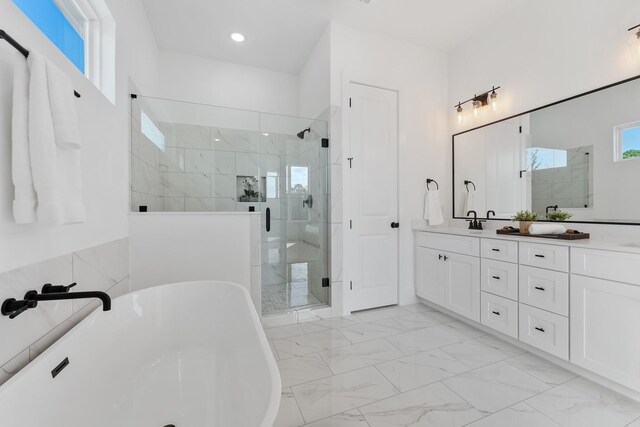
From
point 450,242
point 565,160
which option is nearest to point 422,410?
point 450,242

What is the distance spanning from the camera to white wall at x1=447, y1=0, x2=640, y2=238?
1946 mm

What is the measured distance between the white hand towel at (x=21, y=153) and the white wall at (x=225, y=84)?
2.36m

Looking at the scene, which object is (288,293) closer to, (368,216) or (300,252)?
(300,252)

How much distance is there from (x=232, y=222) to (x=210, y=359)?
1.14m

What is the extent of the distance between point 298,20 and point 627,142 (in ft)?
9.61

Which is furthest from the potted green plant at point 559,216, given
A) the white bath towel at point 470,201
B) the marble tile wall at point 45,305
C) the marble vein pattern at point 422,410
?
the marble tile wall at point 45,305

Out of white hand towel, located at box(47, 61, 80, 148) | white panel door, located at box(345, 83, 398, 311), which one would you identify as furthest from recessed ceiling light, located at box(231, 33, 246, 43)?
white hand towel, located at box(47, 61, 80, 148)

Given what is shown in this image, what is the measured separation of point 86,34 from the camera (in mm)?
1779

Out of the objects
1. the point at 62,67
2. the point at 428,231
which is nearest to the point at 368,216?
the point at 428,231

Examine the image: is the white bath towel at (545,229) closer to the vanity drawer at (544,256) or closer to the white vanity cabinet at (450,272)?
the vanity drawer at (544,256)

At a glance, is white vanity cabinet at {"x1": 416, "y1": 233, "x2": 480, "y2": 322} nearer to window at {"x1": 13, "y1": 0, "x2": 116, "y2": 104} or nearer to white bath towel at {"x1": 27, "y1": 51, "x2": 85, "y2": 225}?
white bath towel at {"x1": 27, "y1": 51, "x2": 85, "y2": 225}

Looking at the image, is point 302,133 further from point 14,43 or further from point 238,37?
point 14,43

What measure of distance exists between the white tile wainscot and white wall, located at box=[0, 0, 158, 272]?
2859 millimetres

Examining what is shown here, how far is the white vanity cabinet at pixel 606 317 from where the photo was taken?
1487 millimetres
